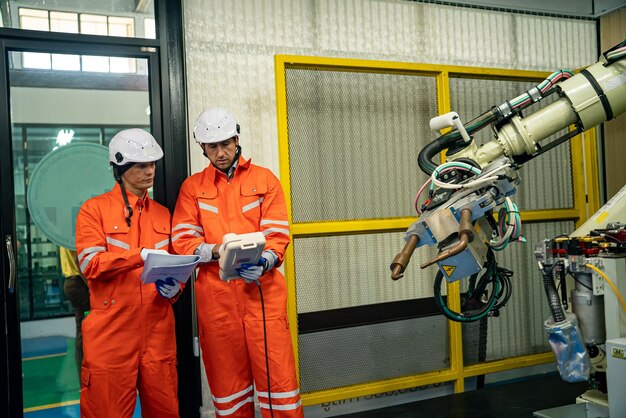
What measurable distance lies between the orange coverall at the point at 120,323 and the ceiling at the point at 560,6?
2.91m

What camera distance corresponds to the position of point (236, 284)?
2920 millimetres

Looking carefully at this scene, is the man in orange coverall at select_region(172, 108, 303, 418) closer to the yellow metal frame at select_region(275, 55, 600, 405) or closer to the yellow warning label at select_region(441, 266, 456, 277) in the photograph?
the yellow metal frame at select_region(275, 55, 600, 405)

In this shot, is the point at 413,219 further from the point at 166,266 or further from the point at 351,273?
the point at 166,266

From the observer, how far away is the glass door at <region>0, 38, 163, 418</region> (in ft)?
10.5

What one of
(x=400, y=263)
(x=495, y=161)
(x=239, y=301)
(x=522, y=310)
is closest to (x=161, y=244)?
(x=239, y=301)

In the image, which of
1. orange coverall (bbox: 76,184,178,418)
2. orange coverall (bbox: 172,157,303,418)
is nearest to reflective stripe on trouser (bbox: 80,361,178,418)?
orange coverall (bbox: 76,184,178,418)

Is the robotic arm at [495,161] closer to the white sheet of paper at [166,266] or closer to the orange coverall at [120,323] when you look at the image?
the white sheet of paper at [166,266]

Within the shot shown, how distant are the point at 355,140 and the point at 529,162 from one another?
142cm

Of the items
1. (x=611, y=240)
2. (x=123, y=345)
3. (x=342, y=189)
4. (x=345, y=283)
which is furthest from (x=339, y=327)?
(x=611, y=240)

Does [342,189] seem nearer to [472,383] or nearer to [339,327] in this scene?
[339,327]

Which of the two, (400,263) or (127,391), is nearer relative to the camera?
(400,263)

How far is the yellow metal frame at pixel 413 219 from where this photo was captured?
3.52 m

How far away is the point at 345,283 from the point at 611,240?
1626mm

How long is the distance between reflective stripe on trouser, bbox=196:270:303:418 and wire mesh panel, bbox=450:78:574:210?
2.06 metres
